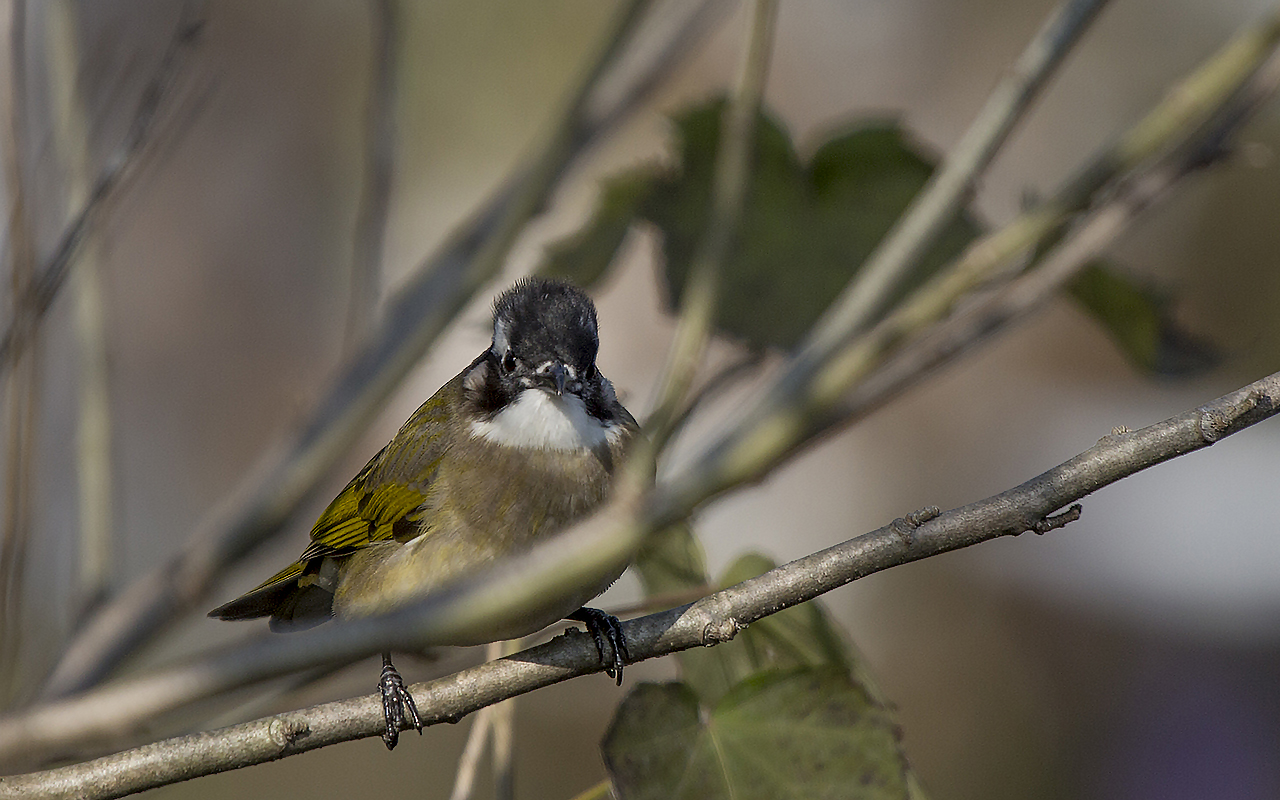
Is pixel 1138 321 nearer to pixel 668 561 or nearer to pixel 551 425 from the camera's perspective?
pixel 668 561

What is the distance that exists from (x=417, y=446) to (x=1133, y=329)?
175 cm

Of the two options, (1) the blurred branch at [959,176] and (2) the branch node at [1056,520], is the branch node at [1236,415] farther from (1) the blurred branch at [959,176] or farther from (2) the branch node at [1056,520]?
(1) the blurred branch at [959,176]

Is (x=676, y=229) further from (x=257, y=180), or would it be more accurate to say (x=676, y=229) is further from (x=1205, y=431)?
(x=257, y=180)

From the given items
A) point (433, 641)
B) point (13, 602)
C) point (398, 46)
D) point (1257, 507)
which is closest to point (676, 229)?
point (398, 46)

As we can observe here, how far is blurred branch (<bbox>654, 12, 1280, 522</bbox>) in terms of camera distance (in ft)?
6.28

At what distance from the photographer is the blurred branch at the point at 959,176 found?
202 centimetres

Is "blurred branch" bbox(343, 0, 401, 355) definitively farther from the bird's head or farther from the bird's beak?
Result: the bird's beak

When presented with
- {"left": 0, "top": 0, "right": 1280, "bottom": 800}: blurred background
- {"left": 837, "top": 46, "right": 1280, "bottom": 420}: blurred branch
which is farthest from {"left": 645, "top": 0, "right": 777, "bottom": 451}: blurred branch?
{"left": 0, "top": 0, "right": 1280, "bottom": 800}: blurred background

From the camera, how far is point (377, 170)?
2781 millimetres

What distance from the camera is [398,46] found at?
273cm

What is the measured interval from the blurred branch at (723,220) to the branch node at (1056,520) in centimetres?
68

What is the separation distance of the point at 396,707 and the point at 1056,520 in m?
1.30

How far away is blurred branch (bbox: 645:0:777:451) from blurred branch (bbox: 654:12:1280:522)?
0.61 feet

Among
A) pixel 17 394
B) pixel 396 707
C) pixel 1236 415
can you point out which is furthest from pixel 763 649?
pixel 17 394
